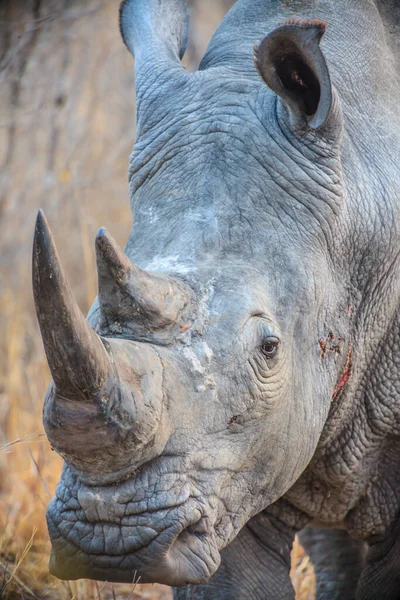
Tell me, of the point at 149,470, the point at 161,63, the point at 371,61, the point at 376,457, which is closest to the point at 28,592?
the point at 376,457

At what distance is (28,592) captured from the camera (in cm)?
480

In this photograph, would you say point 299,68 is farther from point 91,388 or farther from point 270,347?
point 91,388

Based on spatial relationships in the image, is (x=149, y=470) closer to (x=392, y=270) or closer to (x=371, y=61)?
(x=392, y=270)

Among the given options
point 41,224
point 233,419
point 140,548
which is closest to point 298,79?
point 233,419

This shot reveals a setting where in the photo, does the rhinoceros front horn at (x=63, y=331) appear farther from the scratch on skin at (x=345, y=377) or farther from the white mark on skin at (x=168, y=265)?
the scratch on skin at (x=345, y=377)

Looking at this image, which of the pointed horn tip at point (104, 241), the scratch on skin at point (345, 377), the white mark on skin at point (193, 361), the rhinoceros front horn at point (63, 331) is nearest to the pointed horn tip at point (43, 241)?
the rhinoceros front horn at point (63, 331)

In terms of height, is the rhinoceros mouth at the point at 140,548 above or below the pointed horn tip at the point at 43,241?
below

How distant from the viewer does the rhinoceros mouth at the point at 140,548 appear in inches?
119

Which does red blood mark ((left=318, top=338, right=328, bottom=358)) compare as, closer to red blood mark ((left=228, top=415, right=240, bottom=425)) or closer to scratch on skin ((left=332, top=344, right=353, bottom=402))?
scratch on skin ((left=332, top=344, right=353, bottom=402))

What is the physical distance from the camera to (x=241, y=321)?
324cm

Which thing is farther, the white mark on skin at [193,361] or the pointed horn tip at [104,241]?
the white mark on skin at [193,361]

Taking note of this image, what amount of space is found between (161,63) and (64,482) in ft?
5.59

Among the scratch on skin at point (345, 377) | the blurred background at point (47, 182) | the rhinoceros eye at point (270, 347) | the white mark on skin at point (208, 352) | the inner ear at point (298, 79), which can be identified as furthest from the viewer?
the blurred background at point (47, 182)

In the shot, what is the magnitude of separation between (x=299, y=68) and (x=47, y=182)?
5139mm
